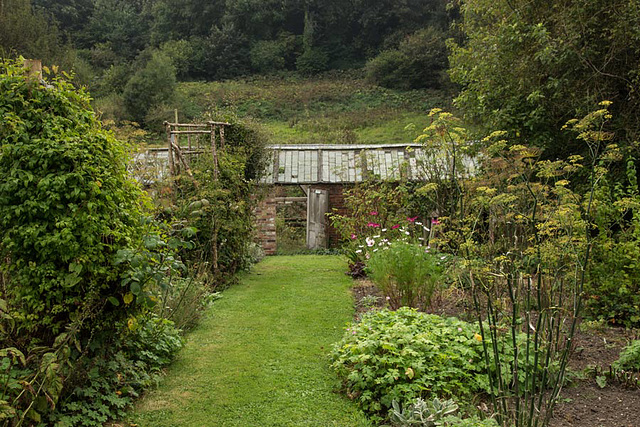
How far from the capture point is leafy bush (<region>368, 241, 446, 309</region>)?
223 inches

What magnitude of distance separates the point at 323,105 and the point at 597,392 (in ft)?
89.8

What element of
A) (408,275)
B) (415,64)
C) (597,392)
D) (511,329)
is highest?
(415,64)

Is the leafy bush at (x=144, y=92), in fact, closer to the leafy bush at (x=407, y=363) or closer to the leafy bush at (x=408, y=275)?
the leafy bush at (x=408, y=275)

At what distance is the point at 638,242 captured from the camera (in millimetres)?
5258

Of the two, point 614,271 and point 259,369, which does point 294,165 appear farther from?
point 259,369

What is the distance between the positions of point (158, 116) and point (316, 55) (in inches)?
657

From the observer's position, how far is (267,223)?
13.0 metres

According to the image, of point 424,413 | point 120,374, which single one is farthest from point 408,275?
point 120,374

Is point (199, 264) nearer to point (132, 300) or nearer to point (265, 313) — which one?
point (265, 313)

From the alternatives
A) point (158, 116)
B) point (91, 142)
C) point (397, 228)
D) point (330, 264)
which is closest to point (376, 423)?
point (91, 142)

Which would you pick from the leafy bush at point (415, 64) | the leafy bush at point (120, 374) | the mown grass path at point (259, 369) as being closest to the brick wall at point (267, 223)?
the mown grass path at point (259, 369)

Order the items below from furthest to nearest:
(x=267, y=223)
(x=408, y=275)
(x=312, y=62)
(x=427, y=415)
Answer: (x=312, y=62) < (x=267, y=223) < (x=408, y=275) < (x=427, y=415)

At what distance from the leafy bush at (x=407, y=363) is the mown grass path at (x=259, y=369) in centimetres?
20

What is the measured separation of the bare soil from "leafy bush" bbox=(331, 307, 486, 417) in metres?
0.45
